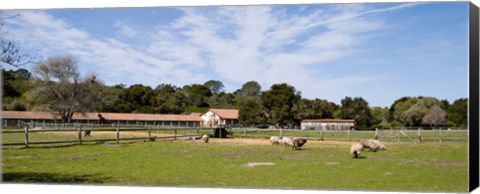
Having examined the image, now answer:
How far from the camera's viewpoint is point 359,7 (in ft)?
36.3

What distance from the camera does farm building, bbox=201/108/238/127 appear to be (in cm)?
2706

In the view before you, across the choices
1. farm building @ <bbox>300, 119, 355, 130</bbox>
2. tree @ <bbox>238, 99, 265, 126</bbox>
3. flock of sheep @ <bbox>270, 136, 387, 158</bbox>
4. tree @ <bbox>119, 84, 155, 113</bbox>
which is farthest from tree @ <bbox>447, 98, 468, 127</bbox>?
tree @ <bbox>238, 99, 265, 126</bbox>

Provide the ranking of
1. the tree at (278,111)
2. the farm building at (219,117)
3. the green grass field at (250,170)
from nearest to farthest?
the green grass field at (250,170), the farm building at (219,117), the tree at (278,111)

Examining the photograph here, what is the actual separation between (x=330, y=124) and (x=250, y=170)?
1991 cm

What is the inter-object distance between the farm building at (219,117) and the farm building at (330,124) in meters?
5.22

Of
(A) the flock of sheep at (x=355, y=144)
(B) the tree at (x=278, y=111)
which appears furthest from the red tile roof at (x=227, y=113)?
(A) the flock of sheep at (x=355, y=144)

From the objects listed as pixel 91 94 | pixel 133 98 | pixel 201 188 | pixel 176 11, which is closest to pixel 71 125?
pixel 91 94

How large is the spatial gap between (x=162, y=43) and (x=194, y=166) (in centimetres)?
441

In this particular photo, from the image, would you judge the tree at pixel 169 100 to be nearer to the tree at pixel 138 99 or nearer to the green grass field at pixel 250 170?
the tree at pixel 138 99

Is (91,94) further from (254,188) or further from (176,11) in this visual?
(254,188)

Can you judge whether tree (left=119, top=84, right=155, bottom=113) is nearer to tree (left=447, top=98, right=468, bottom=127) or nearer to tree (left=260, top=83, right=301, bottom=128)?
tree (left=260, top=83, right=301, bottom=128)

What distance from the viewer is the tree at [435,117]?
11.3m

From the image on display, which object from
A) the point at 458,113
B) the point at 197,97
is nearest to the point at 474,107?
the point at 458,113

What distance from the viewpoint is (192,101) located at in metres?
24.5
